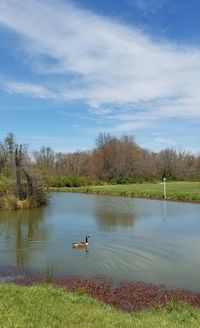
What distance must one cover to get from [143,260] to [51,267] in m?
3.42

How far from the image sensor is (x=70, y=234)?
22.3m

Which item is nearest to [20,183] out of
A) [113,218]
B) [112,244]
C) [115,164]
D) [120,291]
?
[113,218]

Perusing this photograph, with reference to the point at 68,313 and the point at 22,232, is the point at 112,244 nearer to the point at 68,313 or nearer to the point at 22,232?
the point at 22,232

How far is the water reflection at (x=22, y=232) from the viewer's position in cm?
1770

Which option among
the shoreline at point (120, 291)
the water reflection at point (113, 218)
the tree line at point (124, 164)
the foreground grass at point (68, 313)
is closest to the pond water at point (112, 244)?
the water reflection at point (113, 218)

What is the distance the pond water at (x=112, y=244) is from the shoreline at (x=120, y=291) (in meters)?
0.74

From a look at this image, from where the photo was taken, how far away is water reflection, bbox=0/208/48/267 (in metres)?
17.7

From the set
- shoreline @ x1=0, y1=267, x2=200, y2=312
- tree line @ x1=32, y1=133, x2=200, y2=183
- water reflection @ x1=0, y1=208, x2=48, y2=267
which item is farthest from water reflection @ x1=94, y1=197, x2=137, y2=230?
tree line @ x1=32, y1=133, x2=200, y2=183

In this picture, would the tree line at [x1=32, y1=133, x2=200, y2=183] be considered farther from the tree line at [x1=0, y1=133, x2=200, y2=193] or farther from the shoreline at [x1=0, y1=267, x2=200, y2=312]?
the shoreline at [x1=0, y1=267, x2=200, y2=312]

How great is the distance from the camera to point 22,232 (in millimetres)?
23844

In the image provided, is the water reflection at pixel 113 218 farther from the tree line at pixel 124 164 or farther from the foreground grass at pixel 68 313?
the tree line at pixel 124 164

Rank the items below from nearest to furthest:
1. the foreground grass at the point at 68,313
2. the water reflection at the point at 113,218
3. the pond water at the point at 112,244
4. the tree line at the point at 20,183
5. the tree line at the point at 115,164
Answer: the foreground grass at the point at 68,313 < the pond water at the point at 112,244 < the water reflection at the point at 113,218 < the tree line at the point at 20,183 < the tree line at the point at 115,164

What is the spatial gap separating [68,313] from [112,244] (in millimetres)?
11286

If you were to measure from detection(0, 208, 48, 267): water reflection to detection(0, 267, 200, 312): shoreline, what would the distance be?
2455 millimetres
